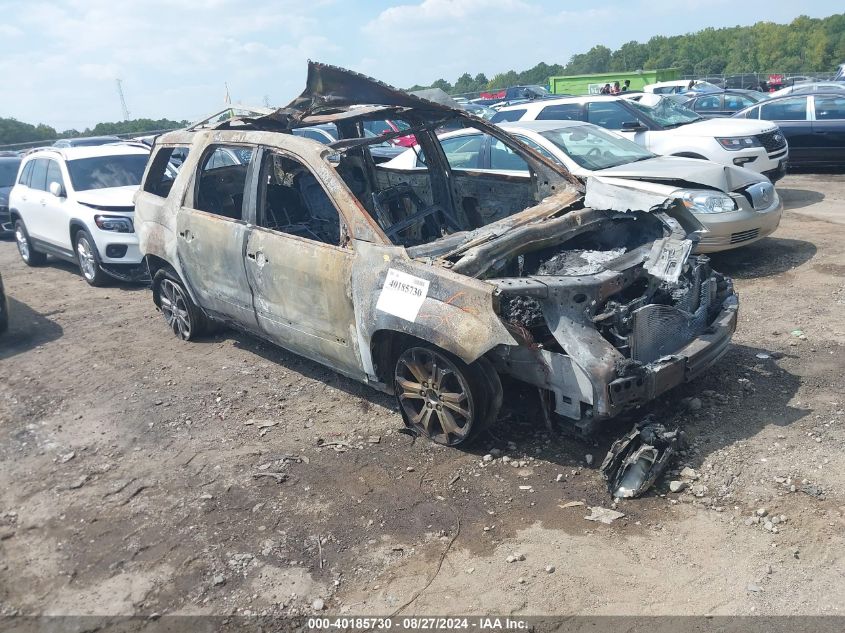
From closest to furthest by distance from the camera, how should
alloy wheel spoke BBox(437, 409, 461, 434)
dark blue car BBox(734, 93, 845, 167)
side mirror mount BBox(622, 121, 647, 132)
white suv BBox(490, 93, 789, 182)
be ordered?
alloy wheel spoke BBox(437, 409, 461, 434) → side mirror mount BBox(622, 121, 647, 132) → white suv BBox(490, 93, 789, 182) → dark blue car BBox(734, 93, 845, 167)

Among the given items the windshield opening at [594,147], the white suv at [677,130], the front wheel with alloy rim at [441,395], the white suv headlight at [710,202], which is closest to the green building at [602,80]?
the white suv at [677,130]

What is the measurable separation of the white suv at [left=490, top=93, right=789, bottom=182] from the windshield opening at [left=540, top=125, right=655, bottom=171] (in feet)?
5.30

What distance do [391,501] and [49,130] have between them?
40412 millimetres

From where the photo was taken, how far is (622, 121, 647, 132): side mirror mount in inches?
393

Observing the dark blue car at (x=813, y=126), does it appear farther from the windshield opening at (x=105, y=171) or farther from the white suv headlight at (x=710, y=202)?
the windshield opening at (x=105, y=171)

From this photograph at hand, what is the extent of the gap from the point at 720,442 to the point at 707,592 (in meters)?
1.32

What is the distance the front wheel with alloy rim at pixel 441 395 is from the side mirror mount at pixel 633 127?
6.93m

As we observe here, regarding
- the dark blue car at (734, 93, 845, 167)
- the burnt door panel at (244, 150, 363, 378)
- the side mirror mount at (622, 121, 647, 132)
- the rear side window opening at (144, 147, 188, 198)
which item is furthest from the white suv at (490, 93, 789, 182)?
the burnt door panel at (244, 150, 363, 378)

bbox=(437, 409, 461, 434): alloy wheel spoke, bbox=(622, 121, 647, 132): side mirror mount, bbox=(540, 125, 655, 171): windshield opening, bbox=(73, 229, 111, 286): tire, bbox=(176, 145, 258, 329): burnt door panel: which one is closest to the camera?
bbox=(437, 409, 461, 434): alloy wheel spoke

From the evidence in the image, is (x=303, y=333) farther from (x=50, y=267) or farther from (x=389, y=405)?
(x=50, y=267)

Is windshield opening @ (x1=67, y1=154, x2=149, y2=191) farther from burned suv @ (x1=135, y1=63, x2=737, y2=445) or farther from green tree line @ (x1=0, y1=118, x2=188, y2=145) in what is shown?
green tree line @ (x1=0, y1=118, x2=188, y2=145)

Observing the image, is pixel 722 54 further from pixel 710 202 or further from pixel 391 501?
pixel 391 501

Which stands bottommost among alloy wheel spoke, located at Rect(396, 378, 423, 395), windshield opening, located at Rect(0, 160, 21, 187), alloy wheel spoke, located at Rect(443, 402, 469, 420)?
alloy wheel spoke, located at Rect(443, 402, 469, 420)

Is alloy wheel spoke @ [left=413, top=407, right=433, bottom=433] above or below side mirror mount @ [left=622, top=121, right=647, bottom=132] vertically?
below
